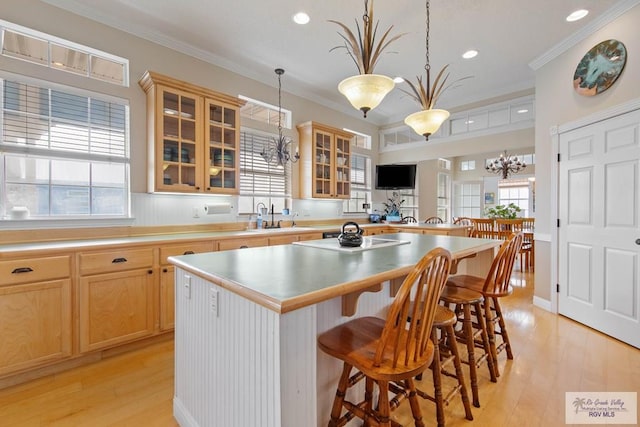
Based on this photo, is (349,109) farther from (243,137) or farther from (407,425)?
(407,425)

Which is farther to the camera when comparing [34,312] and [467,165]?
[467,165]

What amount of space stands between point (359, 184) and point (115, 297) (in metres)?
4.61

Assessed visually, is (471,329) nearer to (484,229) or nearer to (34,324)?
(34,324)

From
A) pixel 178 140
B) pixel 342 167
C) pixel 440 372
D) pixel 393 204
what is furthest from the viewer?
pixel 393 204

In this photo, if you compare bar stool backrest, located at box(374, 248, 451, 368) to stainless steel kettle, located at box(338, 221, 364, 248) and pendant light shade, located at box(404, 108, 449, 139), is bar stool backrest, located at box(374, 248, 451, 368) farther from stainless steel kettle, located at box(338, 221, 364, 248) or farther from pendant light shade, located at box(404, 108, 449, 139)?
pendant light shade, located at box(404, 108, 449, 139)

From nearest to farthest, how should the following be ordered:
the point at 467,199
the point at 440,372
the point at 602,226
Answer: the point at 440,372, the point at 602,226, the point at 467,199

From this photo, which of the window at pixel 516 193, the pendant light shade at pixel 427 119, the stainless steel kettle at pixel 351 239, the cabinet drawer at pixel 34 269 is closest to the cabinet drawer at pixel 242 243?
the cabinet drawer at pixel 34 269

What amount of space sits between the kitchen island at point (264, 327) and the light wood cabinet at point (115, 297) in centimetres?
111

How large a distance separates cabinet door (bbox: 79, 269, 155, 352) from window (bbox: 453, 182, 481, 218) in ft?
29.2

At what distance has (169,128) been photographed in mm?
3146

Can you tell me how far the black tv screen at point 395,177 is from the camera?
19.9 ft

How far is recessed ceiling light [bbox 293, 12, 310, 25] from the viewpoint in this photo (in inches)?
115

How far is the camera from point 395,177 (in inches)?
241

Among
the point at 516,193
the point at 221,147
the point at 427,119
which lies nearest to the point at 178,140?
the point at 221,147
